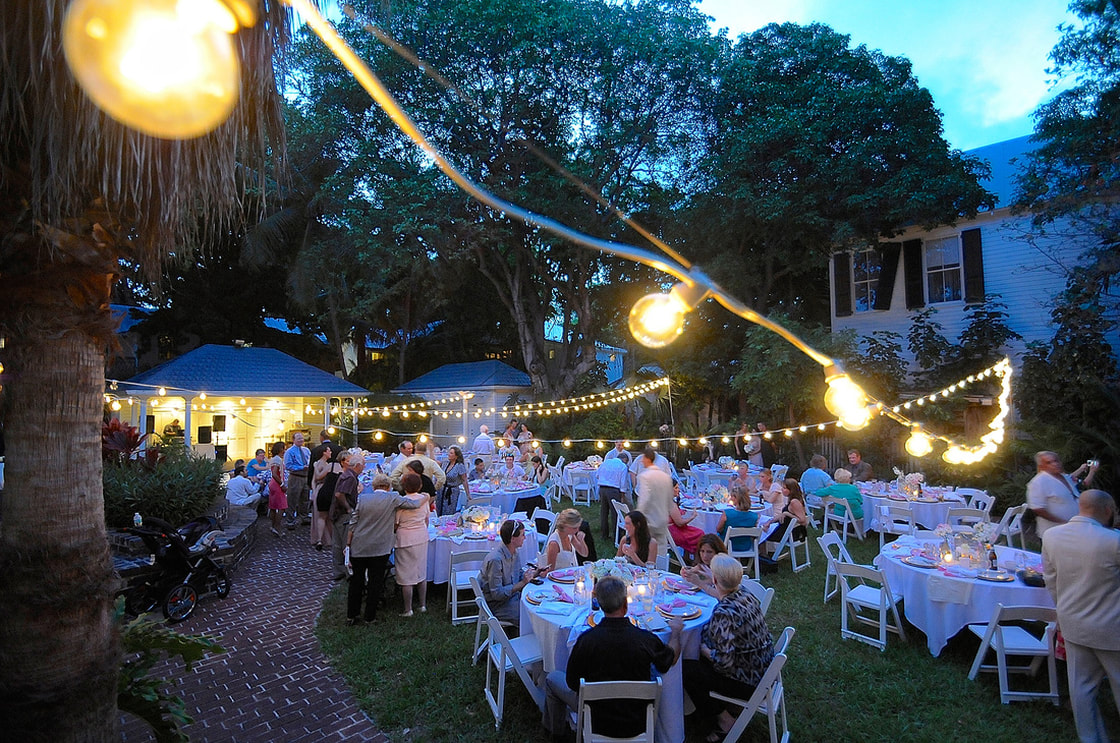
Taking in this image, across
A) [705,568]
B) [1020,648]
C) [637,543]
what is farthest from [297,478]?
[1020,648]

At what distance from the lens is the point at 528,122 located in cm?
1928

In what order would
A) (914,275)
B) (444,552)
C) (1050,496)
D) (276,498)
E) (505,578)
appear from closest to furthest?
(505,578), (1050,496), (444,552), (276,498), (914,275)

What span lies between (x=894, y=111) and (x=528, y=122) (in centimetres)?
1066

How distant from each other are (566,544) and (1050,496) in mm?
4885

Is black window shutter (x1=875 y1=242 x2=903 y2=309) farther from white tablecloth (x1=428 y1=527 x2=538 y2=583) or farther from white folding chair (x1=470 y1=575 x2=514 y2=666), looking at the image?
white folding chair (x1=470 y1=575 x2=514 y2=666)

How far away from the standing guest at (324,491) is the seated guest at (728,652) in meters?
6.31

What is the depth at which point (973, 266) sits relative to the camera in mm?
14391

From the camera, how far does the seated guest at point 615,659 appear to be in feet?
11.7

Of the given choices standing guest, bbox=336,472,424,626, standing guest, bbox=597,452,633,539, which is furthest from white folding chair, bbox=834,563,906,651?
standing guest, bbox=336,472,424,626

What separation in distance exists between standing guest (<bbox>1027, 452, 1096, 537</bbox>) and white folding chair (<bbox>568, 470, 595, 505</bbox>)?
8.89 metres

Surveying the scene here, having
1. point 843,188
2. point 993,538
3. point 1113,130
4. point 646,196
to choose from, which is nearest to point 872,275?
point 843,188

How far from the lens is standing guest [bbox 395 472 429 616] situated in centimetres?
668

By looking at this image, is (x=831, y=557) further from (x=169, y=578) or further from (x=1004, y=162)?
(x=1004, y=162)

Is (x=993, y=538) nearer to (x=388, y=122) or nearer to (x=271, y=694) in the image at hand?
(x=271, y=694)
